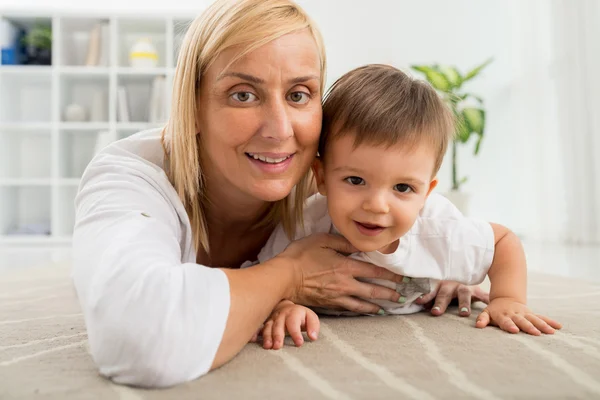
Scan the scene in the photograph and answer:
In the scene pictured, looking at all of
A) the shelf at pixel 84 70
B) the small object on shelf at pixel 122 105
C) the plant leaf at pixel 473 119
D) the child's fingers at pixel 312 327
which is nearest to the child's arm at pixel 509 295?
the child's fingers at pixel 312 327

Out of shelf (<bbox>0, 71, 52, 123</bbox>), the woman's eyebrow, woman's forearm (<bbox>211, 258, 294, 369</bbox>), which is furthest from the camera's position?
shelf (<bbox>0, 71, 52, 123</bbox>)

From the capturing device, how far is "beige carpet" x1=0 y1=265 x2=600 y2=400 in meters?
0.80

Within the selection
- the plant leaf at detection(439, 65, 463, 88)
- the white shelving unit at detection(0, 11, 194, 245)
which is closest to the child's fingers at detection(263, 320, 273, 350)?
the plant leaf at detection(439, 65, 463, 88)

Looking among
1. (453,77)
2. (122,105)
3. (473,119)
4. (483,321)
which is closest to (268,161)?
(483,321)

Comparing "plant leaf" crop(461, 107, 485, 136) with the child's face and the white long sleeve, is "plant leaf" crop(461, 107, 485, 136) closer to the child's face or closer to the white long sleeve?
the child's face

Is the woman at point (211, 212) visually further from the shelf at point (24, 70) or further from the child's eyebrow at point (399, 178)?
the shelf at point (24, 70)

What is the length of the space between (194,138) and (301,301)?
42 cm

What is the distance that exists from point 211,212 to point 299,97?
0.38 metres

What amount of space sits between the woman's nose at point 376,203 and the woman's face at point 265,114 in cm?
17

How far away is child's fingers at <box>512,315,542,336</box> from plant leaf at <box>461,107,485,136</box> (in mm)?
3353

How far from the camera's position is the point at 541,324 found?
1.17 metres

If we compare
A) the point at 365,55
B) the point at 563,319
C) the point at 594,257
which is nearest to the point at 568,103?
the point at 594,257

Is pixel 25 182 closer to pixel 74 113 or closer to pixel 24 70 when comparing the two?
pixel 74 113

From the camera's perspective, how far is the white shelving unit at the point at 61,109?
15.6ft
